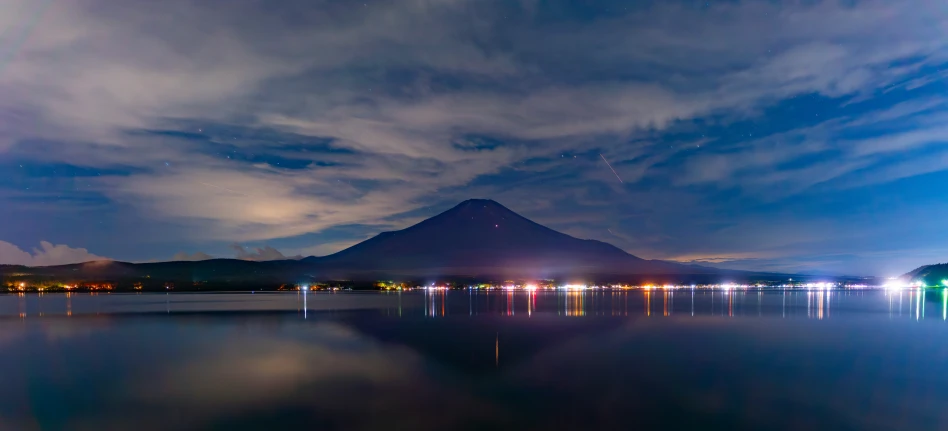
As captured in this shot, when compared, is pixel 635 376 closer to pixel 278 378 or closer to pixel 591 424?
pixel 591 424

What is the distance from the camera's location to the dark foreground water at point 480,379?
47.9 ft

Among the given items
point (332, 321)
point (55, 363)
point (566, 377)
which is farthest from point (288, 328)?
point (566, 377)

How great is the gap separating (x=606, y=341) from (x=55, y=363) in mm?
24650

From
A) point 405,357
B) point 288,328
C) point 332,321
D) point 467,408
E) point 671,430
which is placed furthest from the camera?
point 332,321

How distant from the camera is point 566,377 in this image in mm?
19641

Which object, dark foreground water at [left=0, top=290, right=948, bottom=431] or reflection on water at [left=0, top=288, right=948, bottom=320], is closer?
dark foreground water at [left=0, top=290, right=948, bottom=431]

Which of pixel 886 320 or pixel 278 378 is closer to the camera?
pixel 278 378

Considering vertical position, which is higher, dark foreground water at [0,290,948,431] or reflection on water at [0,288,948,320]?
dark foreground water at [0,290,948,431]

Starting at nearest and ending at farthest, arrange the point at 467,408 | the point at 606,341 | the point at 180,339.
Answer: the point at 467,408
the point at 606,341
the point at 180,339

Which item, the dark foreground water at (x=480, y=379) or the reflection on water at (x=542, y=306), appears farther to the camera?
the reflection on water at (x=542, y=306)

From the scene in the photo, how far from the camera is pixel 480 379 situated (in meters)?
19.4

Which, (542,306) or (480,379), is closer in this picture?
(480,379)

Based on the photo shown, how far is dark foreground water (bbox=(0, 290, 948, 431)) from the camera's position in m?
14.6

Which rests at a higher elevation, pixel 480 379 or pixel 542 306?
pixel 480 379
